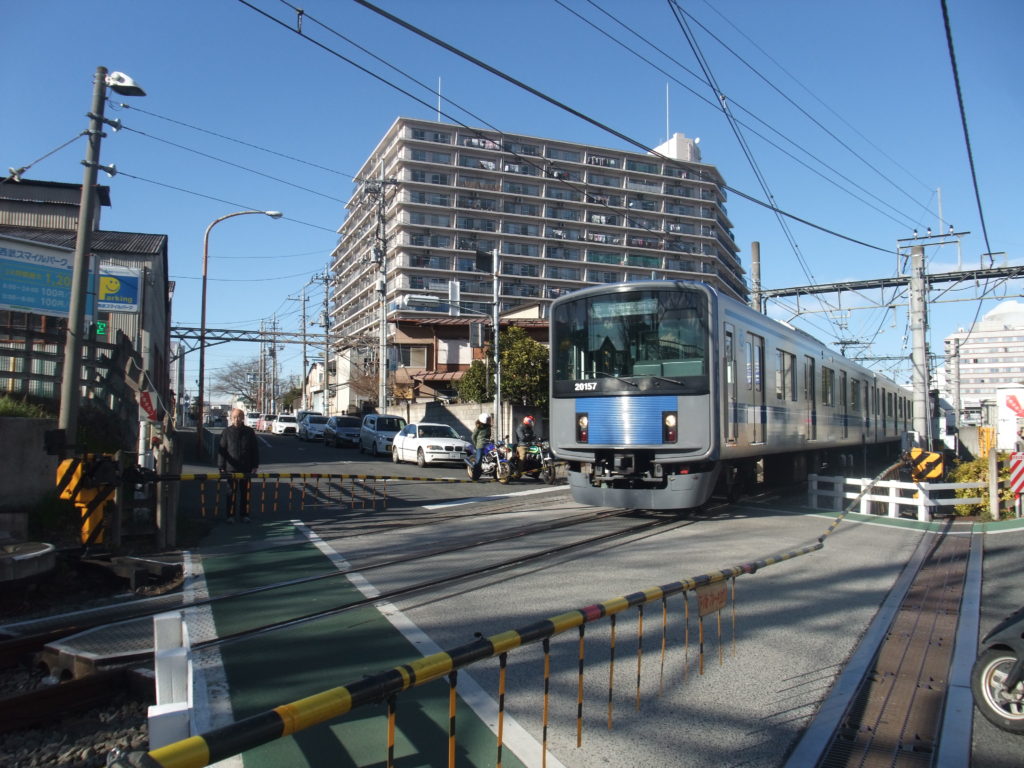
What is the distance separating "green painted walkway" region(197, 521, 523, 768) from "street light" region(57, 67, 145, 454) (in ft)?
10.5

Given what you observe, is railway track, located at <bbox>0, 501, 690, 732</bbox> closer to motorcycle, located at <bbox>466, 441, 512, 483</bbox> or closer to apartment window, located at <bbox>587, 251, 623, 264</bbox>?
motorcycle, located at <bbox>466, 441, 512, 483</bbox>

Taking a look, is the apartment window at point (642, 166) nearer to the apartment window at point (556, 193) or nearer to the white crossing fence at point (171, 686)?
the apartment window at point (556, 193)

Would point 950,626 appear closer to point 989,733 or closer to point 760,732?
point 989,733

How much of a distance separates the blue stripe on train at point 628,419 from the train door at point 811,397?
5986 millimetres

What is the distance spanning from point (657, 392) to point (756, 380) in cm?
252

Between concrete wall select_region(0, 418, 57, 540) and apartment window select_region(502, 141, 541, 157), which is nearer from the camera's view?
concrete wall select_region(0, 418, 57, 540)

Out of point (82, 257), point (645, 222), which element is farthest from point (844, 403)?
point (645, 222)

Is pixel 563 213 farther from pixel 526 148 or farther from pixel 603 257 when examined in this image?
pixel 526 148

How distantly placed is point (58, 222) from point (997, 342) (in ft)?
439

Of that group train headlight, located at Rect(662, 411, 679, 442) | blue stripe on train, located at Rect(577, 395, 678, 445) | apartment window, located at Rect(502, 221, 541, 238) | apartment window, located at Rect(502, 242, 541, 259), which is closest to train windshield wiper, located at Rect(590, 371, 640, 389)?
blue stripe on train, located at Rect(577, 395, 678, 445)

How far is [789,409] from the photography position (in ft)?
46.4

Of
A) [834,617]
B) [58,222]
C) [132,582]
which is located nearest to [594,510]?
[834,617]

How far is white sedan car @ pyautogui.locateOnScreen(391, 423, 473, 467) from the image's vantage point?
2375cm

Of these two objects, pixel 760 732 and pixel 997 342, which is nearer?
pixel 760 732
